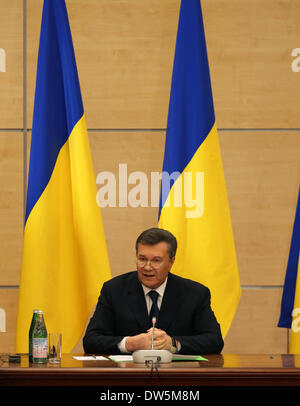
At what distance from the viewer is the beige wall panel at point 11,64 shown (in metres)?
4.14

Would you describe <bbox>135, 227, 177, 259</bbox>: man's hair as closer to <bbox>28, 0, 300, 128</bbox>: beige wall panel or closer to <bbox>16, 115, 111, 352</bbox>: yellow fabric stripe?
<bbox>16, 115, 111, 352</bbox>: yellow fabric stripe

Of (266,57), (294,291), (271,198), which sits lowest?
(294,291)

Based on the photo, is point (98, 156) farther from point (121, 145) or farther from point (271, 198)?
point (271, 198)

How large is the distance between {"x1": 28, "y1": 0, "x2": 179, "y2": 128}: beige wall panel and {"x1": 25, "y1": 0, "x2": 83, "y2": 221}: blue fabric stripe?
1.37ft

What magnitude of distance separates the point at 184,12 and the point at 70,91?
0.89 metres

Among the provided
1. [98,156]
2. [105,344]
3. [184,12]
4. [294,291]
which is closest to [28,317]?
[105,344]

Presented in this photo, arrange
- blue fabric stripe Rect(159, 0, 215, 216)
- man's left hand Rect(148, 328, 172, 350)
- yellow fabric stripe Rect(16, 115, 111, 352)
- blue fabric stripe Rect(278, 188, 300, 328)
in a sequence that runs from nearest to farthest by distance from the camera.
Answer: man's left hand Rect(148, 328, 172, 350)
yellow fabric stripe Rect(16, 115, 111, 352)
blue fabric stripe Rect(159, 0, 215, 216)
blue fabric stripe Rect(278, 188, 300, 328)

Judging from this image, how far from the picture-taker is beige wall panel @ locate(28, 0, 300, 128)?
4.19 m

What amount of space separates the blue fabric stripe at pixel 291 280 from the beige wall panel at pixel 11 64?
2.02 m

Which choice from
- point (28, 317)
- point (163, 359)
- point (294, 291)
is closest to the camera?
point (163, 359)

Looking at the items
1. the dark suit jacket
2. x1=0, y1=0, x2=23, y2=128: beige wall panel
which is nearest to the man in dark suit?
the dark suit jacket

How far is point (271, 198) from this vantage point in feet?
13.7
